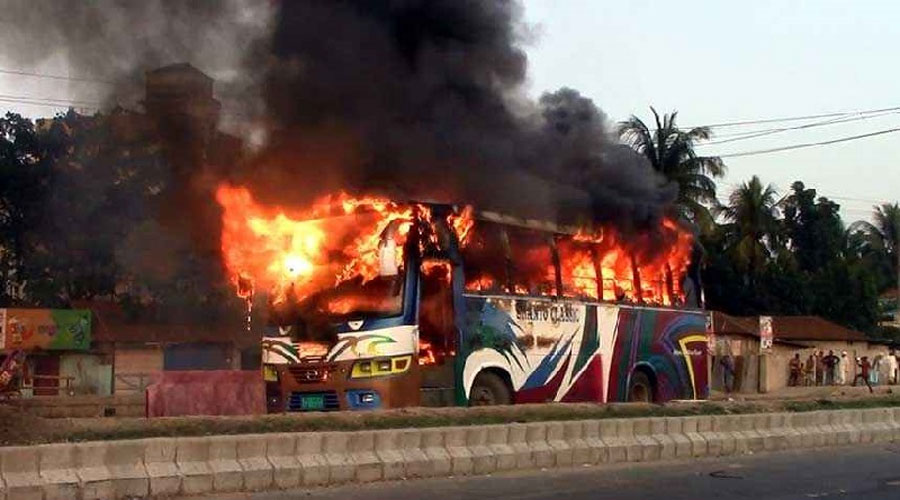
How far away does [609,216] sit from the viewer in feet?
67.6

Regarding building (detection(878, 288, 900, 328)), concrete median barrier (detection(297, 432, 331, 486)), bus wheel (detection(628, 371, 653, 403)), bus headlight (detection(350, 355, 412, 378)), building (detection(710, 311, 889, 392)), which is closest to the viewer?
concrete median barrier (detection(297, 432, 331, 486))

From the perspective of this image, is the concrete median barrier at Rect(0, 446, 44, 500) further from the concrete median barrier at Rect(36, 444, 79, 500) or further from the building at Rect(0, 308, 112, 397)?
the building at Rect(0, 308, 112, 397)

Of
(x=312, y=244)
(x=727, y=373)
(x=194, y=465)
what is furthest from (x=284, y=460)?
(x=727, y=373)

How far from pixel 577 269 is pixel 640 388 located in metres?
2.83

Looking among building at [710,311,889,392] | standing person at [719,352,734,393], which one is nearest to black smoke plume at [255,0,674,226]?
building at [710,311,889,392]

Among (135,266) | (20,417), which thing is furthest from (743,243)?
(20,417)

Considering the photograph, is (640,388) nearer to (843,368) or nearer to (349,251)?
(349,251)

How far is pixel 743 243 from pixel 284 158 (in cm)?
4713

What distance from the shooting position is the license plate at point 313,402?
15938mm

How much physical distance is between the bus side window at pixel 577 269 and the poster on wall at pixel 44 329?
20.8m

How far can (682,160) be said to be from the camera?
154 feet

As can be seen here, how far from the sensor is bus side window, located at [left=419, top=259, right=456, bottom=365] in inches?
639

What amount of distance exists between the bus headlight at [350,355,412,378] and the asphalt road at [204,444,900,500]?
2.78 metres

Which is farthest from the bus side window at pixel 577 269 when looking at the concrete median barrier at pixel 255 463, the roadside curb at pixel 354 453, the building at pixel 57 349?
the building at pixel 57 349
